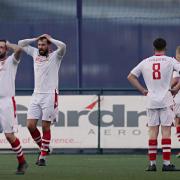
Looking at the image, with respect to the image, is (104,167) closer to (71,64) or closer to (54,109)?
(54,109)

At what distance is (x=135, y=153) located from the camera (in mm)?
21453

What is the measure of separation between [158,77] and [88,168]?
208cm

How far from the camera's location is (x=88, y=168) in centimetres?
1570

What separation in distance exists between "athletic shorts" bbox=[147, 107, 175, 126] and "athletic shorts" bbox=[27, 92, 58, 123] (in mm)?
2061

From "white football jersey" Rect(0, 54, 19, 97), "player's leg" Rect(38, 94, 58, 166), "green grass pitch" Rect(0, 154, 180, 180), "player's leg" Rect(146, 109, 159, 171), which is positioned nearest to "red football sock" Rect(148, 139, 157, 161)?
"player's leg" Rect(146, 109, 159, 171)

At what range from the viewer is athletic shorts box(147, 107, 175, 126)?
49.1 feet

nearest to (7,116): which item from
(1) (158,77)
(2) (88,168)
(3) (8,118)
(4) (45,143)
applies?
(3) (8,118)

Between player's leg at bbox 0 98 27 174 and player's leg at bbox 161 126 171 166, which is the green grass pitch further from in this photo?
player's leg at bbox 0 98 27 174

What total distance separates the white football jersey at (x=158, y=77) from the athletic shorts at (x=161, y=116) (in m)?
0.08

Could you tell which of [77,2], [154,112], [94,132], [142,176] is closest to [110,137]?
[94,132]

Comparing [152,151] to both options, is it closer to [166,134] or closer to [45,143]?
[166,134]

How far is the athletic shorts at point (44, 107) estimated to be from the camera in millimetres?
16312

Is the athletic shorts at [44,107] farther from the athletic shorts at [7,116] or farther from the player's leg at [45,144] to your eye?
the athletic shorts at [7,116]

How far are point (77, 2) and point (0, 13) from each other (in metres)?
2.03
